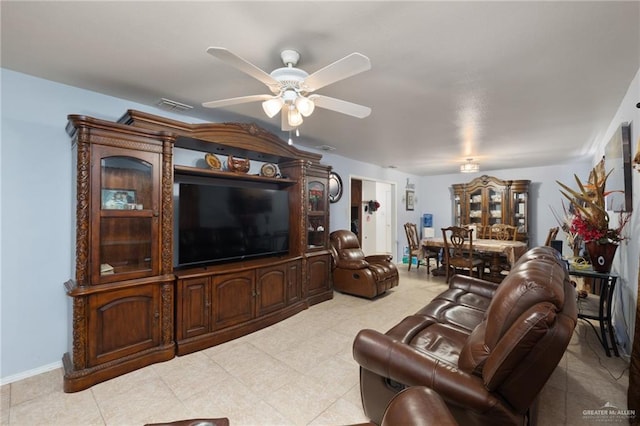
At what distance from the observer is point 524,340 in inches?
43.1

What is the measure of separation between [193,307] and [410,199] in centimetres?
619

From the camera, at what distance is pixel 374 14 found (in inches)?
59.2

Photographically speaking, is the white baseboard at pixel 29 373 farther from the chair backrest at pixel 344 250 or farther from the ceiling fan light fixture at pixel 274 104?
the chair backrest at pixel 344 250

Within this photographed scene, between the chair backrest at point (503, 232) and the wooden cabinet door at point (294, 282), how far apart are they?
471 cm

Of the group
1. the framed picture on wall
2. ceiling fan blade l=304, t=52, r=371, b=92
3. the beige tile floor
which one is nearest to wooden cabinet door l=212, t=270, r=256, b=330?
the beige tile floor

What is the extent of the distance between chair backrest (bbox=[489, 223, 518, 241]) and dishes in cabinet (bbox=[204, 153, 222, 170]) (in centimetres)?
580

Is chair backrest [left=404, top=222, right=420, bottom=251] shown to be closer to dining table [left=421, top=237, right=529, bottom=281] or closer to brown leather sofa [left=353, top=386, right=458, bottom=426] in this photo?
dining table [left=421, top=237, right=529, bottom=281]

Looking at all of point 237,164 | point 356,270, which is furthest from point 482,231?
point 237,164

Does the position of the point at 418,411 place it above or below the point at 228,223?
below

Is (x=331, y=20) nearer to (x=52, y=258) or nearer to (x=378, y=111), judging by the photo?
(x=378, y=111)

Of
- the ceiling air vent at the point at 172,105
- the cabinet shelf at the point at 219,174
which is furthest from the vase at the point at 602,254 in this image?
the ceiling air vent at the point at 172,105

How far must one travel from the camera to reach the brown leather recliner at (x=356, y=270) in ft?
13.5

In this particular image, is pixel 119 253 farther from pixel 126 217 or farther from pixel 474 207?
pixel 474 207

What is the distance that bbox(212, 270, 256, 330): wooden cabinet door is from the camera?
279 centimetres
